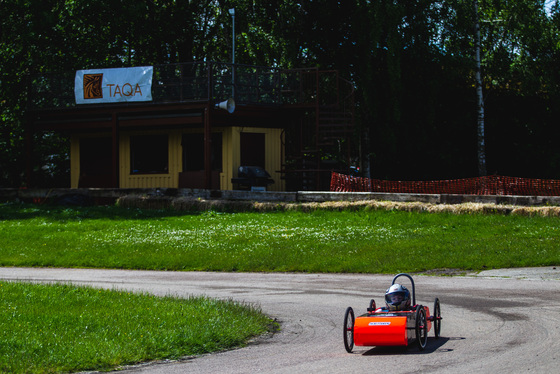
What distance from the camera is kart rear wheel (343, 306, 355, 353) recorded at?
32.0 feet

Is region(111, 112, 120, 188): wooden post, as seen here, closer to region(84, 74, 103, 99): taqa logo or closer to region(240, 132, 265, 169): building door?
region(84, 74, 103, 99): taqa logo

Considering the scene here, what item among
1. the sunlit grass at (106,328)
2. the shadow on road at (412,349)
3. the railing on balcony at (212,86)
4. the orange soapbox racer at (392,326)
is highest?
the railing on balcony at (212,86)

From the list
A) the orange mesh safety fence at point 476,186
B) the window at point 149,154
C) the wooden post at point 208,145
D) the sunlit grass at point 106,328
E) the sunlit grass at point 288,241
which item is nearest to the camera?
the sunlit grass at point 106,328

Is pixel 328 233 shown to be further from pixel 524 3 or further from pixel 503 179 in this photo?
pixel 524 3

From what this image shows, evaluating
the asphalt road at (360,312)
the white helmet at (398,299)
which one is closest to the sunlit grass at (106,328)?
the asphalt road at (360,312)

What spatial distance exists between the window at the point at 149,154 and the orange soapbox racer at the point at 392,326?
27.7m

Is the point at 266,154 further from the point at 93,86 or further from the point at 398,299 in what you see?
the point at 398,299

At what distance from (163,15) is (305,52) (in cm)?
1067

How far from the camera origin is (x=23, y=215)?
29.8 m

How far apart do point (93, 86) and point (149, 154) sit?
4.47 metres

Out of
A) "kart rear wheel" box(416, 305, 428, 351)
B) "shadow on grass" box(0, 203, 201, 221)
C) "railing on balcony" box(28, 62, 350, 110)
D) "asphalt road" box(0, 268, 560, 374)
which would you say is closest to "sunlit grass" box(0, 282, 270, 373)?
"asphalt road" box(0, 268, 560, 374)

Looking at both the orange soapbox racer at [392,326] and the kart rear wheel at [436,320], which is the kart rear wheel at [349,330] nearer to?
the orange soapbox racer at [392,326]

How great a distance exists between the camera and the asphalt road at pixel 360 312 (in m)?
8.96

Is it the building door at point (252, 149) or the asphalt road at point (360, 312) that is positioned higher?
the building door at point (252, 149)
